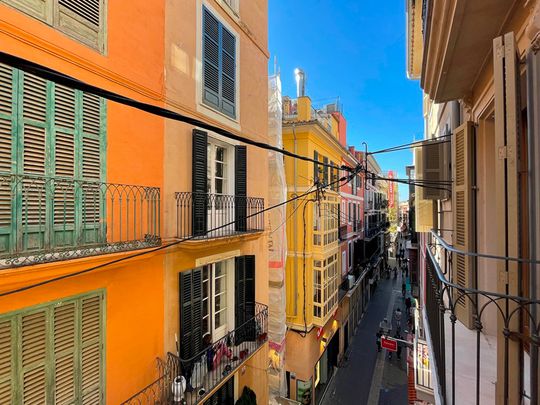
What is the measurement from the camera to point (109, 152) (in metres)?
4.76

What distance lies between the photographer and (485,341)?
13.8ft

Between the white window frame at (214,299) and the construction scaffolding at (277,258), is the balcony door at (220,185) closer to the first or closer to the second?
the white window frame at (214,299)

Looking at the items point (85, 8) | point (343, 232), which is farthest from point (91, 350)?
point (343, 232)

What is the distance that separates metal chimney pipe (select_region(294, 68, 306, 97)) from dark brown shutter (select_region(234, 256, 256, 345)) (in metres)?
11.5

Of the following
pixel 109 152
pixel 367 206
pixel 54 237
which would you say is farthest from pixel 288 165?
pixel 367 206

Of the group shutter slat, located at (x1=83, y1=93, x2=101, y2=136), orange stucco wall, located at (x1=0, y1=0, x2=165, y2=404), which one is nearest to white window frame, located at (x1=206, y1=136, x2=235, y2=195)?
orange stucco wall, located at (x1=0, y1=0, x2=165, y2=404)

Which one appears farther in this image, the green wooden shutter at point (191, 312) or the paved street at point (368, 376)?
the paved street at point (368, 376)

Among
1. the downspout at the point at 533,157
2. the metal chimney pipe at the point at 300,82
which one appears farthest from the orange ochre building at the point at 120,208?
the metal chimney pipe at the point at 300,82

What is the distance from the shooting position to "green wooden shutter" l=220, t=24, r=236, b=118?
A: 745cm

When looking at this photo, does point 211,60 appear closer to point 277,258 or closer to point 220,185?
point 220,185

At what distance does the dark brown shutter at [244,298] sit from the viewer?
7859 millimetres

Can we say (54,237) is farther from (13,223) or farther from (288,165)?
(288,165)

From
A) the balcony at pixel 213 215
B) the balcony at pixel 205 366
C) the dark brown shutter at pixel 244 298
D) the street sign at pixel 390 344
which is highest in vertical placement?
the balcony at pixel 213 215

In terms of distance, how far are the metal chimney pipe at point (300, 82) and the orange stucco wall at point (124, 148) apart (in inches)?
453
